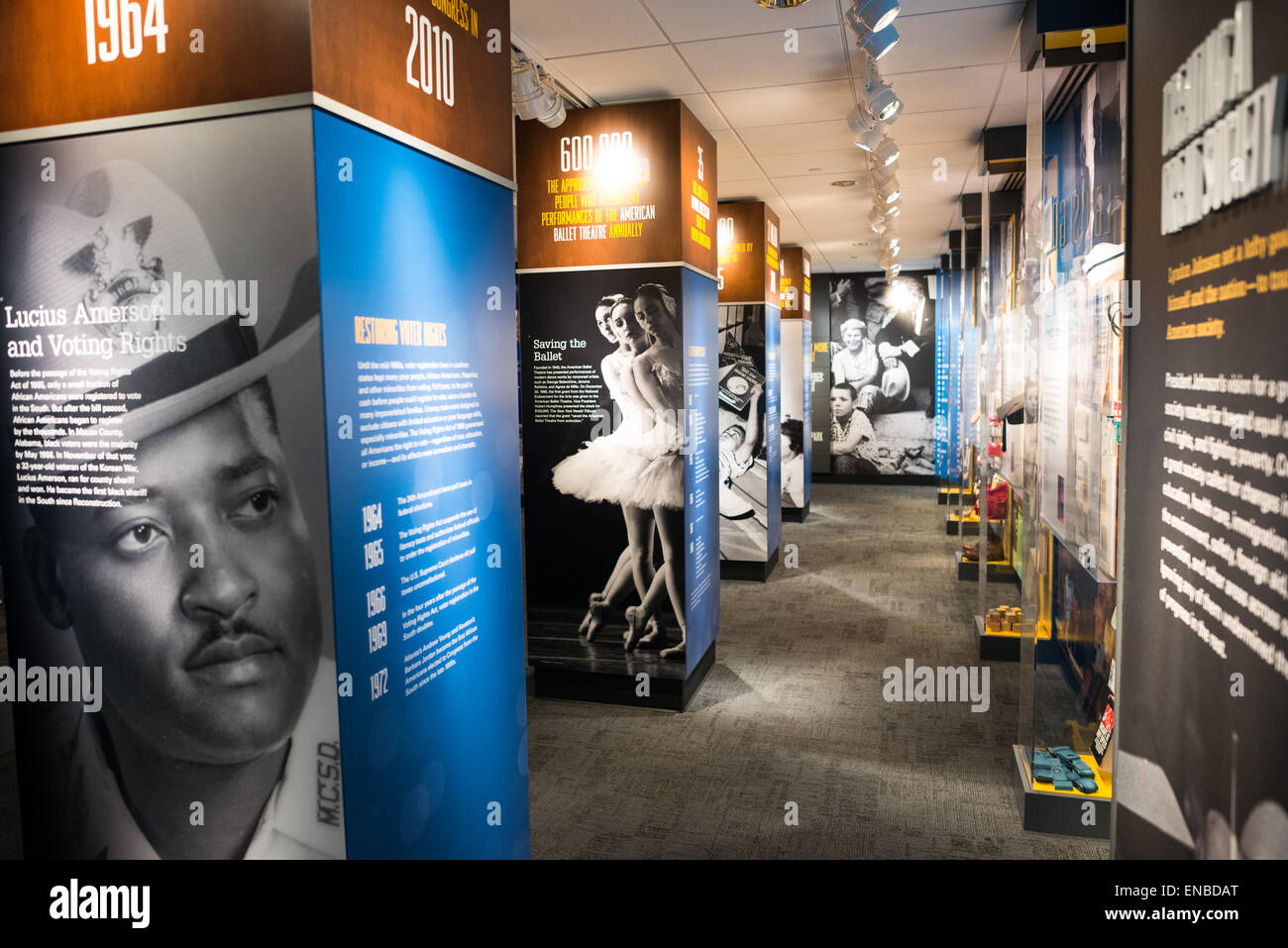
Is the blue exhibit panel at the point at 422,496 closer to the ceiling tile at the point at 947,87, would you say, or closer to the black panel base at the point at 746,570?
the ceiling tile at the point at 947,87

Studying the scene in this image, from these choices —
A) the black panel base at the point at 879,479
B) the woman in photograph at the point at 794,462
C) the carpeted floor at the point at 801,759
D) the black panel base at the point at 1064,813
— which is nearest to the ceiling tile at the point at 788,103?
the carpeted floor at the point at 801,759

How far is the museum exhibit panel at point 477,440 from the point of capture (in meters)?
1.43

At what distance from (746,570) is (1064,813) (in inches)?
170

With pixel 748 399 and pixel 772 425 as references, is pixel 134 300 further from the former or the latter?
pixel 772 425

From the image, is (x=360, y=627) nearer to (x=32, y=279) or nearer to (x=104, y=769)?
(x=104, y=769)

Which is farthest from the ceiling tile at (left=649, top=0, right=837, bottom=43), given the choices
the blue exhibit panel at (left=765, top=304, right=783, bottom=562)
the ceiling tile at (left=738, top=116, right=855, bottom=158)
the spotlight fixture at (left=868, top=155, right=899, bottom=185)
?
the blue exhibit panel at (left=765, top=304, right=783, bottom=562)

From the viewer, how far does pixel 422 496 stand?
80.4 inches

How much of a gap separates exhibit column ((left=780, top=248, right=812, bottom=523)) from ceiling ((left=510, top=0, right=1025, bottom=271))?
3055 mm

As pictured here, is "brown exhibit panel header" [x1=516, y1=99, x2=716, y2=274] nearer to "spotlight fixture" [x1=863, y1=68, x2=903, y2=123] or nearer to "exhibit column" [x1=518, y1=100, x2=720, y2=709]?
"exhibit column" [x1=518, y1=100, x2=720, y2=709]

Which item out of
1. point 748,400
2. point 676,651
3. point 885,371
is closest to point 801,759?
point 676,651

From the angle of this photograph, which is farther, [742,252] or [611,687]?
[742,252]

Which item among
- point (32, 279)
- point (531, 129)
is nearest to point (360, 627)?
point (32, 279)
